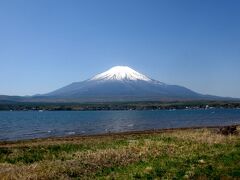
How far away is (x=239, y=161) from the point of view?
24.4m

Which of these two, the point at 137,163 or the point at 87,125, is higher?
the point at 137,163

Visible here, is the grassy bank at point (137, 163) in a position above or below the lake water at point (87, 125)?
above

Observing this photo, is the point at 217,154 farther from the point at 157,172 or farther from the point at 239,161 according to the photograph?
the point at 157,172

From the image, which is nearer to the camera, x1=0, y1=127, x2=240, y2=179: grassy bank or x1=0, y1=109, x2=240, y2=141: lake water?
x1=0, y1=127, x2=240, y2=179: grassy bank

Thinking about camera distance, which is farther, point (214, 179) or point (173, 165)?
point (173, 165)

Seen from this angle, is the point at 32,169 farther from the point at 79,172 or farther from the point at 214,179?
the point at 214,179

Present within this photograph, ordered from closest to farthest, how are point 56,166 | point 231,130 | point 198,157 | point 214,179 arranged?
point 214,179, point 56,166, point 198,157, point 231,130

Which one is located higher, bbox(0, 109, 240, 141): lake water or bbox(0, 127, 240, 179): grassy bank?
bbox(0, 127, 240, 179): grassy bank

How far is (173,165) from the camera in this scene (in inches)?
926

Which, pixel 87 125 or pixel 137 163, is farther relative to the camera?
pixel 87 125

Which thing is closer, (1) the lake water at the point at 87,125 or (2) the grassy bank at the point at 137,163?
(2) the grassy bank at the point at 137,163

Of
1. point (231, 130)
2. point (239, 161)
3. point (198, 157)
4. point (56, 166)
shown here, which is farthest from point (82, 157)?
point (231, 130)

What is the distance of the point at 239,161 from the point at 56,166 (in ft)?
33.5

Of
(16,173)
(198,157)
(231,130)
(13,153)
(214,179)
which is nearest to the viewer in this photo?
(214,179)
